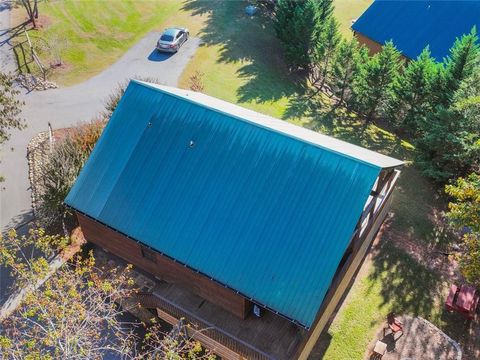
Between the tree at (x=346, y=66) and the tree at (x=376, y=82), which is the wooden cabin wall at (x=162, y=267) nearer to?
the tree at (x=376, y=82)

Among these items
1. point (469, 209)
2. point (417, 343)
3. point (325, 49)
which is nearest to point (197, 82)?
point (325, 49)

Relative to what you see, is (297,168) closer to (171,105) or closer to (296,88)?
(171,105)

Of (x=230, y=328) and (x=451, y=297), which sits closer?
(x=230, y=328)

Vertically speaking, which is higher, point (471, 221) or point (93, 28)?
point (93, 28)

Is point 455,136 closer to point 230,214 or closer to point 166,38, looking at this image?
point 230,214

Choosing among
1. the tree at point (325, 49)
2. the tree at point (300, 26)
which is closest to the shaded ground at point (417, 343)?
the tree at point (325, 49)

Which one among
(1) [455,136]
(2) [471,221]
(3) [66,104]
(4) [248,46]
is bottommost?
(3) [66,104]

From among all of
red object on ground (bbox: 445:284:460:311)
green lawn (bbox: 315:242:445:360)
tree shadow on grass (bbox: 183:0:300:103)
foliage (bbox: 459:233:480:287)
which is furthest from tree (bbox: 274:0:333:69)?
foliage (bbox: 459:233:480:287)

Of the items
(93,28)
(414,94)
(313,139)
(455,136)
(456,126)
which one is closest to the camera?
(313,139)
